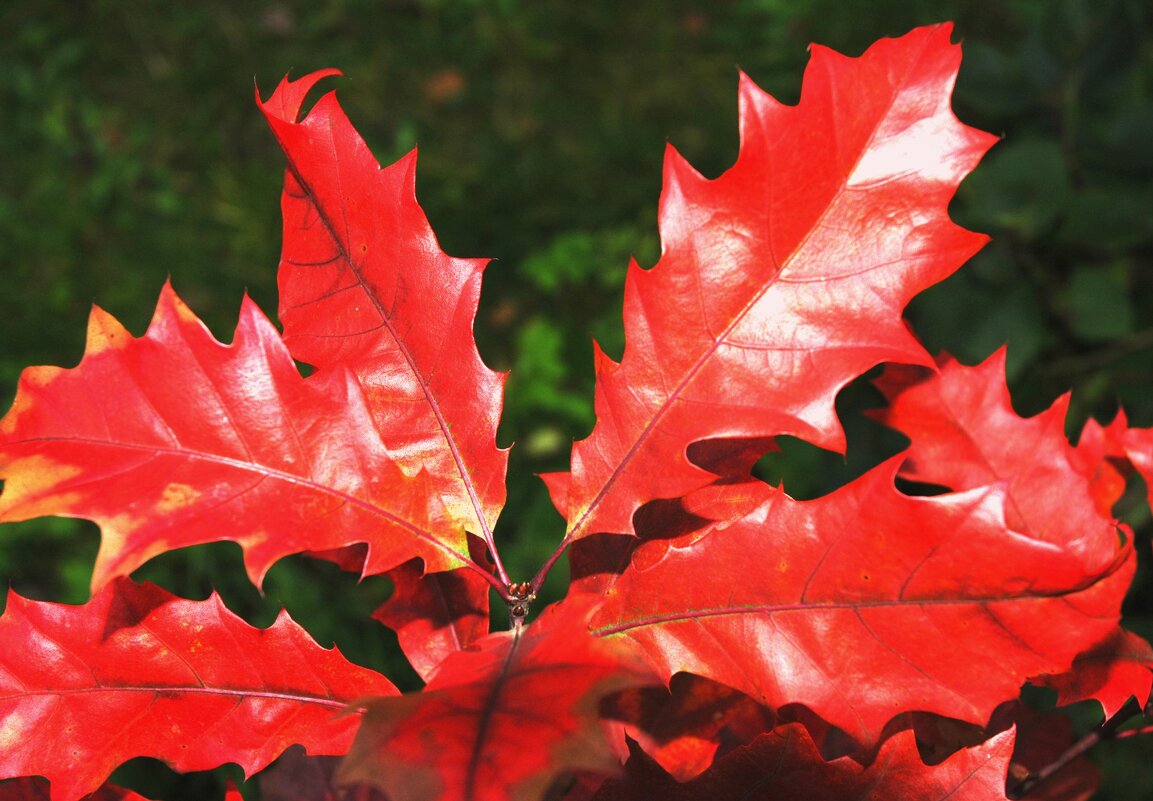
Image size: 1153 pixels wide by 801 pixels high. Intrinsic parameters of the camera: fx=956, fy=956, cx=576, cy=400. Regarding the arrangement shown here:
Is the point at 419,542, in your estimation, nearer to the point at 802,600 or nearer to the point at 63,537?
the point at 802,600

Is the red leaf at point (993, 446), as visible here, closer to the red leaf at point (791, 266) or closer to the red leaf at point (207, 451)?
the red leaf at point (791, 266)

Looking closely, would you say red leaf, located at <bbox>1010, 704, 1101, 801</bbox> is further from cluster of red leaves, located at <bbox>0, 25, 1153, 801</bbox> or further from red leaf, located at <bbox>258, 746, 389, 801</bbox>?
red leaf, located at <bbox>258, 746, 389, 801</bbox>

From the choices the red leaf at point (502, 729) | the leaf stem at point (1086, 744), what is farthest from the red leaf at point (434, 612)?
the leaf stem at point (1086, 744)

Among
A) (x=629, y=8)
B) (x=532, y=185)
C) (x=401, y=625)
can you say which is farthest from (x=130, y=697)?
(x=629, y=8)

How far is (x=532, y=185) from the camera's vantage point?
115 inches

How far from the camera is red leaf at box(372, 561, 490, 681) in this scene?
2.82ft

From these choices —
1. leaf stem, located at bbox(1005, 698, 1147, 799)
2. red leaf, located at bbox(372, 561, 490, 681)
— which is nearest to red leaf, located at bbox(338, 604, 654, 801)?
red leaf, located at bbox(372, 561, 490, 681)

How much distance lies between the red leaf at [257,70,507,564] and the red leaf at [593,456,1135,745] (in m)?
0.20

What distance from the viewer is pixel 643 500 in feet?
2.44

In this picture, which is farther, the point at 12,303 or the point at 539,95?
the point at 539,95

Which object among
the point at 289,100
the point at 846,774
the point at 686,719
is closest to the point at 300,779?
the point at 686,719

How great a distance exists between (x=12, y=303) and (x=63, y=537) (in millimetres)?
767

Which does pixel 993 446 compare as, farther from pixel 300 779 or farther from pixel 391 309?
pixel 300 779

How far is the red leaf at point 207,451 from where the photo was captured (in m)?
0.68
